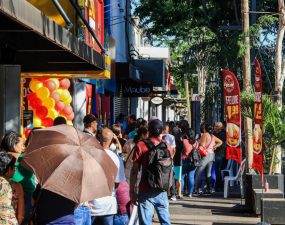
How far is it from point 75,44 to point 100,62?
99.6 inches

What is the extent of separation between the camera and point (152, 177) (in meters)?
10.2

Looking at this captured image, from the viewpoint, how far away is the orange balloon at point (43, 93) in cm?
1544

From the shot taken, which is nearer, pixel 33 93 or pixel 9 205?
pixel 9 205

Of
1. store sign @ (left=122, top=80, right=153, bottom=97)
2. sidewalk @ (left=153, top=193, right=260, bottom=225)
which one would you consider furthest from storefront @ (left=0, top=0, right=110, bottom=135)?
store sign @ (left=122, top=80, right=153, bottom=97)

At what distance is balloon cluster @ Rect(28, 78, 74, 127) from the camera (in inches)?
609

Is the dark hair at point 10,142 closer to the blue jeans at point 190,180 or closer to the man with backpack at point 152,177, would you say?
the man with backpack at point 152,177

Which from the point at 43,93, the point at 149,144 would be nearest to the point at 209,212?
the point at 43,93

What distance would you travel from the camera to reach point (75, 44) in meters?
11.9

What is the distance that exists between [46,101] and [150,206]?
5.63 meters

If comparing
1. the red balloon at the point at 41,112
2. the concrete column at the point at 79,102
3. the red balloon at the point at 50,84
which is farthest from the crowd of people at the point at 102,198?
the concrete column at the point at 79,102

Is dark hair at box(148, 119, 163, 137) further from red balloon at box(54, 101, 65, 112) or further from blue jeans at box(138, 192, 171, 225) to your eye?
red balloon at box(54, 101, 65, 112)

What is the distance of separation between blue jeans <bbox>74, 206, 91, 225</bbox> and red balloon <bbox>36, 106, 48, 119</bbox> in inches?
276

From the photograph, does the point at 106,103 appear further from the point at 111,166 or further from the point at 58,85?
the point at 111,166

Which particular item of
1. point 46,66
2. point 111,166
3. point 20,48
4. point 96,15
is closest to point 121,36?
point 96,15
